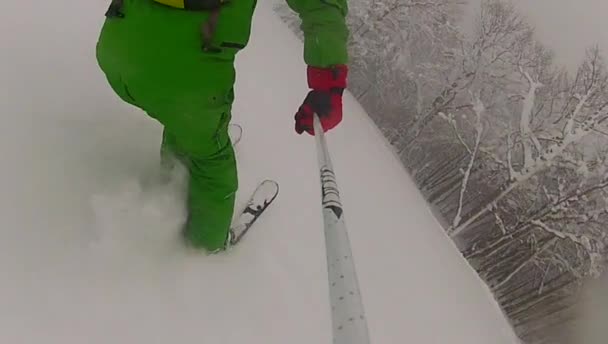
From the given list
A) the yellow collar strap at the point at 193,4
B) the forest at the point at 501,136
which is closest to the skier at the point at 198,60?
the yellow collar strap at the point at 193,4

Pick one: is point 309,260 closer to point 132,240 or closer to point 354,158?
point 132,240

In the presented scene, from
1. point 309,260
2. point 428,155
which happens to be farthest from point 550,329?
point 309,260

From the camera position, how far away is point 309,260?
1.42 meters

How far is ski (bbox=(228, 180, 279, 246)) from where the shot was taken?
1294 mm

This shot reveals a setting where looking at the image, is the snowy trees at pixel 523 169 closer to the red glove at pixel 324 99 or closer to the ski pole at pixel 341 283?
the red glove at pixel 324 99

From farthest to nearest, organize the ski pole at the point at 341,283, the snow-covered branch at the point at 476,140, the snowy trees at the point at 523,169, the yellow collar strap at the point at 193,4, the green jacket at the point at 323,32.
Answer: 1. the snow-covered branch at the point at 476,140
2. the snowy trees at the point at 523,169
3. the green jacket at the point at 323,32
4. the yellow collar strap at the point at 193,4
5. the ski pole at the point at 341,283

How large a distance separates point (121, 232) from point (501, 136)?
341 cm

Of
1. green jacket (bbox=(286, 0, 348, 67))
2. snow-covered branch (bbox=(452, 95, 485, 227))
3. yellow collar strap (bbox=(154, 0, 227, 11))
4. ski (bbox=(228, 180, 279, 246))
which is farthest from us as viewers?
snow-covered branch (bbox=(452, 95, 485, 227))

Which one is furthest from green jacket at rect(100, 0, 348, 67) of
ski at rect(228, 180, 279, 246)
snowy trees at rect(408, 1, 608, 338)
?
snowy trees at rect(408, 1, 608, 338)

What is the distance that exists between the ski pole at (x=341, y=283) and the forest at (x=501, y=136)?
2777mm

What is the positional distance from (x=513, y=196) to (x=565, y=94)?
698 mm

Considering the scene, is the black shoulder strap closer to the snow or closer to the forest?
the snow

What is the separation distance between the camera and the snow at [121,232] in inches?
39.9

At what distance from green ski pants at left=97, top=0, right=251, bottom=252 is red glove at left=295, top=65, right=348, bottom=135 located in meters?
0.12
